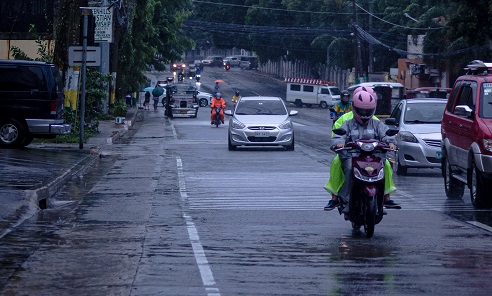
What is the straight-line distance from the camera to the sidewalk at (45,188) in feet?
43.7

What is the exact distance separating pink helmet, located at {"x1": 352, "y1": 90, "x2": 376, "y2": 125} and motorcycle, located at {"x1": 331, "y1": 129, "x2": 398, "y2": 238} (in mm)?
469

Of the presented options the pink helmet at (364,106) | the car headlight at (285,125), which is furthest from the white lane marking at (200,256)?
the car headlight at (285,125)

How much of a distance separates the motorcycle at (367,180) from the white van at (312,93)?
74.4 m

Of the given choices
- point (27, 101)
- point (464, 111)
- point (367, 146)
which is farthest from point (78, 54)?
point (367, 146)

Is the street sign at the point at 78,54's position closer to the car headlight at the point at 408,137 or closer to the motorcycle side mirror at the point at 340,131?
the car headlight at the point at 408,137

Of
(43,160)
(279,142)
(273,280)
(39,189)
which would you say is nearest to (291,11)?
(279,142)

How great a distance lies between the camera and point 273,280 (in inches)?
342

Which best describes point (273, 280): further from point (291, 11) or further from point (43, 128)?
point (291, 11)

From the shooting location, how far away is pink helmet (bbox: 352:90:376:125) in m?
11.7

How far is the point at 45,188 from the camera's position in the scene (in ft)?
52.8

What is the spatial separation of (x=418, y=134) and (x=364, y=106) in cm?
956

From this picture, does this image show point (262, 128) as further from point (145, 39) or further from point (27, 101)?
point (145, 39)

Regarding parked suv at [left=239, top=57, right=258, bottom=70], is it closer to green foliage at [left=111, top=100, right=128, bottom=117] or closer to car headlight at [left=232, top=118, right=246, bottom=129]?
green foliage at [left=111, top=100, right=128, bottom=117]

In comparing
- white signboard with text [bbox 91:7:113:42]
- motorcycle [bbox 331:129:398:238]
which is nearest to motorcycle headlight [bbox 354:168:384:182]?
motorcycle [bbox 331:129:398:238]
